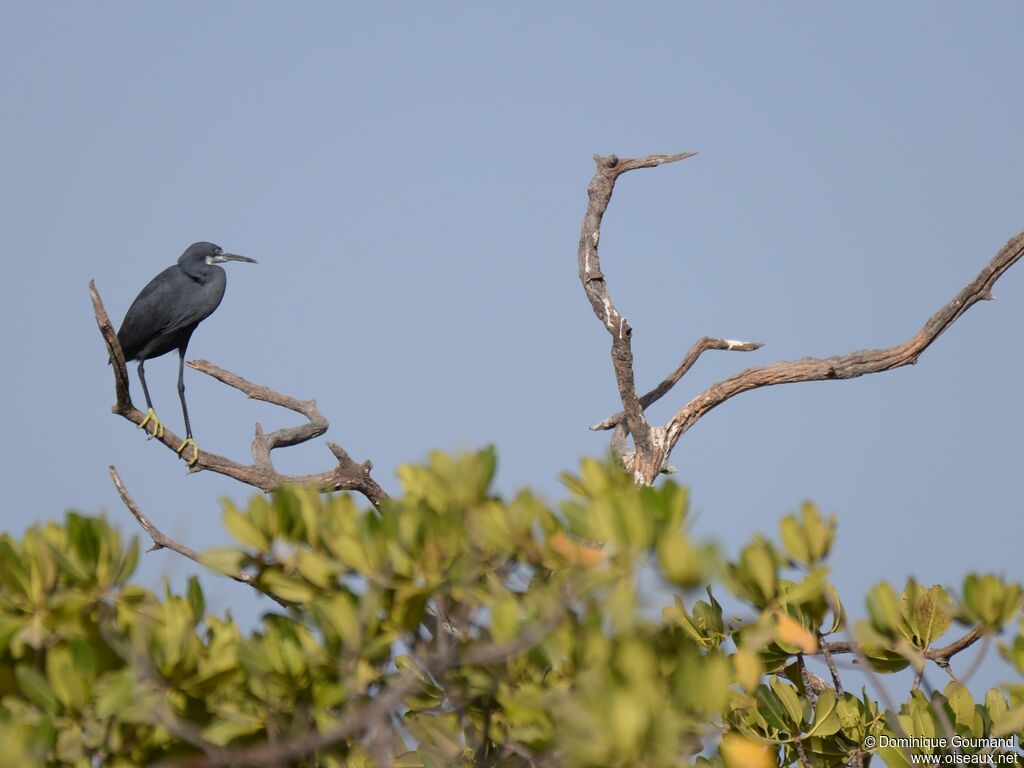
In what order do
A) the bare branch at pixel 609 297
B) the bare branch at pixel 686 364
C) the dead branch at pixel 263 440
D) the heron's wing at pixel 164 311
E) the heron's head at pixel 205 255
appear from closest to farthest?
1. the bare branch at pixel 609 297
2. the dead branch at pixel 263 440
3. the bare branch at pixel 686 364
4. the heron's wing at pixel 164 311
5. the heron's head at pixel 205 255

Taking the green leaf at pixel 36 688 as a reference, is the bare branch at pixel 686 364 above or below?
above

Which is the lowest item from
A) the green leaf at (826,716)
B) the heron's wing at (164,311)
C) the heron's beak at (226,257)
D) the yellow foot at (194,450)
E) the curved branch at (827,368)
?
the green leaf at (826,716)

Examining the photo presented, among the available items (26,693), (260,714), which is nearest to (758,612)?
(260,714)

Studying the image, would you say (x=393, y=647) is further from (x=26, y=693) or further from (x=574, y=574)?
(x=26, y=693)

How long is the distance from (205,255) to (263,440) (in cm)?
254

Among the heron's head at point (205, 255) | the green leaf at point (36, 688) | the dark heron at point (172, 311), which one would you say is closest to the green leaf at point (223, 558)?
the green leaf at point (36, 688)

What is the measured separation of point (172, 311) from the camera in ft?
29.0

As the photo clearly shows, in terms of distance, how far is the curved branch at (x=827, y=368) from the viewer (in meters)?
6.74

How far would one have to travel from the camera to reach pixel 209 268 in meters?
9.27

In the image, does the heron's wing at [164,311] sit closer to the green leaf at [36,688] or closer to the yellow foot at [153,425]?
the yellow foot at [153,425]

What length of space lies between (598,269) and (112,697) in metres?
4.40

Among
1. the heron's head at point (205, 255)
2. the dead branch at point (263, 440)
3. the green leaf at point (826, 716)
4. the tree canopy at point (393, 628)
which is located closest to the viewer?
the tree canopy at point (393, 628)

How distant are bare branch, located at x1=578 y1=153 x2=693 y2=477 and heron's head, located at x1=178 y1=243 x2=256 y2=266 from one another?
4.02 metres

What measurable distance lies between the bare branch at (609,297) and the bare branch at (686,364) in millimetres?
404
